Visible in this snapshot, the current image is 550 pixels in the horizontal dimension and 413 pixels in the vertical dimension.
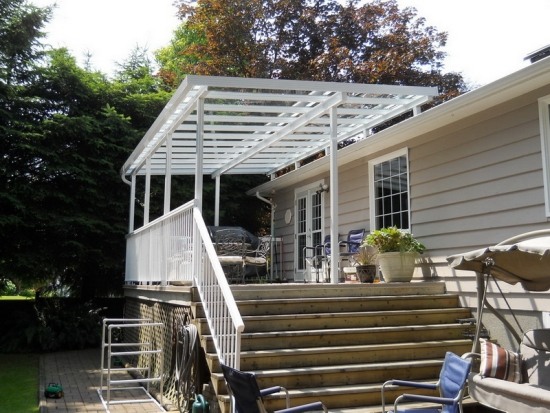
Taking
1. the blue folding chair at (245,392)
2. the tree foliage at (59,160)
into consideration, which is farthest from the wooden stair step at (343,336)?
the tree foliage at (59,160)

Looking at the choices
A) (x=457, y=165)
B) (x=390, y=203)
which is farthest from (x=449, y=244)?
(x=390, y=203)

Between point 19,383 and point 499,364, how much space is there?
22.1ft

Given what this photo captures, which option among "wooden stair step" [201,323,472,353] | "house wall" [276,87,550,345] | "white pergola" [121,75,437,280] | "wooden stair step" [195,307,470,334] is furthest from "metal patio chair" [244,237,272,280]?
"wooden stair step" [201,323,472,353]

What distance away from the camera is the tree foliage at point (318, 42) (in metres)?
17.0

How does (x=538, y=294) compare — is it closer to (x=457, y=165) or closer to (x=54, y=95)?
(x=457, y=165)

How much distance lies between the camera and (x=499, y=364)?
496 cm

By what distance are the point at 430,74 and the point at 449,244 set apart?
1139 centimetres

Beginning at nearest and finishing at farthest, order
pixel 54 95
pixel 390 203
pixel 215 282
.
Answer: pixel 215 282, pixel 390 203, pixel 54 95

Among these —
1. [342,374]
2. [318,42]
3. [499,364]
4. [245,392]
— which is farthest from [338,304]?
[318,42]

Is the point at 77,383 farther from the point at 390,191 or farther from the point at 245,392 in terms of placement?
the point at 390,191

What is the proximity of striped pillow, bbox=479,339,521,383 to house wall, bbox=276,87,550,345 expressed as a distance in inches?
38.0

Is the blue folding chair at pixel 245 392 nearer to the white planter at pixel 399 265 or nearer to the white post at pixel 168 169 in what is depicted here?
the white planter at pixel 399 265

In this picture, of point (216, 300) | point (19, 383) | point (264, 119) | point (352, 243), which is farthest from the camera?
point (352, 243)

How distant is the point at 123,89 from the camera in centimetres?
1378
